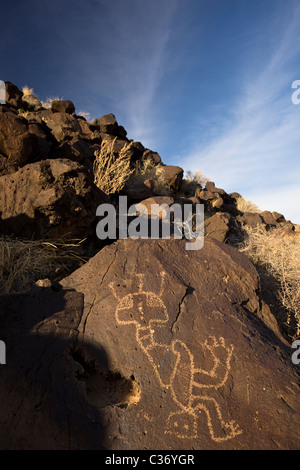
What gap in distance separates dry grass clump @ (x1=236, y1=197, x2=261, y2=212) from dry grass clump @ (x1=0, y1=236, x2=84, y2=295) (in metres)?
9.19

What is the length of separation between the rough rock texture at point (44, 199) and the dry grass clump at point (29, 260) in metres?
0.15

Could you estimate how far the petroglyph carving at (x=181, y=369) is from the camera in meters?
1.42

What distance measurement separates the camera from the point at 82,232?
134 inches

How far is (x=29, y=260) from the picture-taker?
285cm

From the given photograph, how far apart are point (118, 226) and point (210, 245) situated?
1607 millimetres

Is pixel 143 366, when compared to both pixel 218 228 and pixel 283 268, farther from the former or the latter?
pixel 218 228

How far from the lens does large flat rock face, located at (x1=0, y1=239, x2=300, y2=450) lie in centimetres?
139

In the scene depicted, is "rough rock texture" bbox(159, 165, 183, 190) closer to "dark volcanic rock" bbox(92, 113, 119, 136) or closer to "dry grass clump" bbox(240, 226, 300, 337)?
"dark volcanic rock" bbox(92, 113, 119, 136)

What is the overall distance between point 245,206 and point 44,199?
32.4 ft

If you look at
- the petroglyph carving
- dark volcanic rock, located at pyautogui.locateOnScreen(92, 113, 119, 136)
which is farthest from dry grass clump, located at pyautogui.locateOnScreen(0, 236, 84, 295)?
dark volcanic rock, located at pyautogui.locateOnScreen(92, 113, 119, 136)

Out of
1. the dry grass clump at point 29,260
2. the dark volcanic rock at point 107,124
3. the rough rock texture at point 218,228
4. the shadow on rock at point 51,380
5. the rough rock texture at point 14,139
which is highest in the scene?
the dark volcanic rock at point 107,124

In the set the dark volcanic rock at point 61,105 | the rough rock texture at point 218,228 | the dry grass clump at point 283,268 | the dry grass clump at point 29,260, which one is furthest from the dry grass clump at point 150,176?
the dry grass clump at point 29,260

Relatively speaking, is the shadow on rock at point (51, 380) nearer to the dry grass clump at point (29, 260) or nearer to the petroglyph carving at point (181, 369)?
the petroglyph carving at point (181, 369)

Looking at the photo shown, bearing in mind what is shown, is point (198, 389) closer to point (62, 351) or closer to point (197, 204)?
point (62, 351)
